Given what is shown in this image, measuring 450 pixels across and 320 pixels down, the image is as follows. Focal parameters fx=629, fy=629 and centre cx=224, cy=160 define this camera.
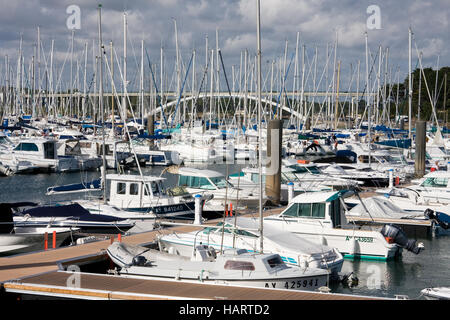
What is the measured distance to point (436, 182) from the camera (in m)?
30.5

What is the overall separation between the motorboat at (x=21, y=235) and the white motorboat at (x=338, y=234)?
7.06 m

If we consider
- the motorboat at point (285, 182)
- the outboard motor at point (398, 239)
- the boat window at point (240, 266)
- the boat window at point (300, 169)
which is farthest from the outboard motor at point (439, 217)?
the boat window at point (240, 266)

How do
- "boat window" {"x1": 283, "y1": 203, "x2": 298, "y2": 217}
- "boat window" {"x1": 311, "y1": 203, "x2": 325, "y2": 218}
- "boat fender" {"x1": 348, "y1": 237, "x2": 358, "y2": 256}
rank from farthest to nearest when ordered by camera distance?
"boat window" {"x1": 283, "y1": 203, "x2": 298, "y2": 217} → "boat window" {"x1": 311, "y1": 203, "x2": 325, "y2": 218} → "boat fender" {"x1": 348, "y1": 237, "x2": 358, "y2": 256}

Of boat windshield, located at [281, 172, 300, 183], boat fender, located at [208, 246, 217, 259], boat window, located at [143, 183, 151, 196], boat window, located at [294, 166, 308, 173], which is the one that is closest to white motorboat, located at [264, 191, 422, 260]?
boat fender, located at [208, 246, 217, 259]

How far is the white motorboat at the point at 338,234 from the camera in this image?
2180 cm

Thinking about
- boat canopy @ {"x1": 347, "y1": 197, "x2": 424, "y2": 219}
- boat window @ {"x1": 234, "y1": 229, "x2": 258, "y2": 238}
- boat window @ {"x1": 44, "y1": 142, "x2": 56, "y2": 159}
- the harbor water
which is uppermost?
boat window @ {"x1": 44, "y1": 142, "x2": 56, "y2": 159}

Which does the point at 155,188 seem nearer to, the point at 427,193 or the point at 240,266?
the point at 240,266

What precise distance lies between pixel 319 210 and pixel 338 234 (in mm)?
1061

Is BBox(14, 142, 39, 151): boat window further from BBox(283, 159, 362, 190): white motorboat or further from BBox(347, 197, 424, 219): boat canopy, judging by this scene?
BBox(347, 197, 424, 219): boat canopy

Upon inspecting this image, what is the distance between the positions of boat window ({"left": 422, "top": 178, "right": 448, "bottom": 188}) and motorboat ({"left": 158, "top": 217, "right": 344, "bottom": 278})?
1356 cm

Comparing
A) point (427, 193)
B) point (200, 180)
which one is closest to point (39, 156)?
point (200, 180)

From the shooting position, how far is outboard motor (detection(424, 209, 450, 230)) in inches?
1060

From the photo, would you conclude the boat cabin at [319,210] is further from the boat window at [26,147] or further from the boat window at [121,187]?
the boat window at [26,147]
